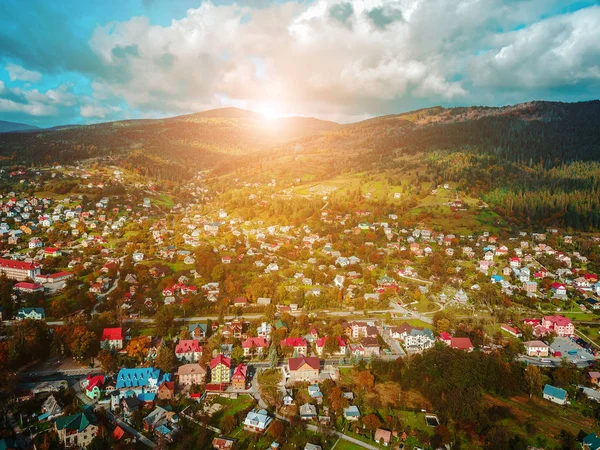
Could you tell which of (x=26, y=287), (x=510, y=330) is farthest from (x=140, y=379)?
(x=510, y=330)

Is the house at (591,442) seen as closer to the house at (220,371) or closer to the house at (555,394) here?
the house at (555,394)

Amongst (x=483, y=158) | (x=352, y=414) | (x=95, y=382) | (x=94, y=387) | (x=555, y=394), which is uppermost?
(x=483, y=158)

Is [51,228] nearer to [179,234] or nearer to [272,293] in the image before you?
[179,234]

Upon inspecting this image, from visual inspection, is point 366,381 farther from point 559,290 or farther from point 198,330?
point 559,290

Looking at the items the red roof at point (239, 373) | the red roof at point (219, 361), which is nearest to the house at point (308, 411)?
the red roof at point (239, 373)

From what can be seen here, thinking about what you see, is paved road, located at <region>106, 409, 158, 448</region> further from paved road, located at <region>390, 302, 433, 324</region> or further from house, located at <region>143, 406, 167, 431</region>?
paved road, located at <region>390, 302, 433, 324</region>

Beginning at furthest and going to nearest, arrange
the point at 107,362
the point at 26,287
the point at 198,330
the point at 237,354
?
the point at 26,287 < the point at 198,330 < the point at 237,354 < the point at 107,362
